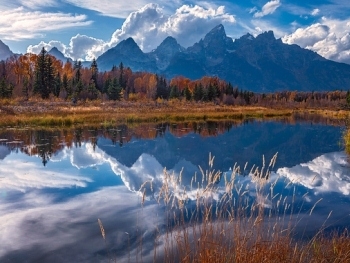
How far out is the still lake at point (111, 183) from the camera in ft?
23.0

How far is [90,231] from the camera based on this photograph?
7578 millimetres

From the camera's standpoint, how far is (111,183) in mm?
12328

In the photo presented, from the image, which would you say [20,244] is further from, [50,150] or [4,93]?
[4,93]

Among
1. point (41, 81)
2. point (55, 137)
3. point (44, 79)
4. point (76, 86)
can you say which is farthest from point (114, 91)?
point (55, 137)

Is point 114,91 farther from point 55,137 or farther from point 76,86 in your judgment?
point 55,137

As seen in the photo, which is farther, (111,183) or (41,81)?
(41,81)

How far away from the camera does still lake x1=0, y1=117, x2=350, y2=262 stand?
7.01m

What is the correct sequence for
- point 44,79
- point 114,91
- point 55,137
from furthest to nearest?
point 114,91 < point 44,79 < point 55,137

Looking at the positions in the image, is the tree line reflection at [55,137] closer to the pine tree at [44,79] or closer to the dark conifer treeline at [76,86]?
the dark conifer treeline at [76,86]

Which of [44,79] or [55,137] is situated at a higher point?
[44,79]

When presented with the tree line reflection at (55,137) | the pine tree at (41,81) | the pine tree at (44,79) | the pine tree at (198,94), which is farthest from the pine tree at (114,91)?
the tree line reflection at (55,137)

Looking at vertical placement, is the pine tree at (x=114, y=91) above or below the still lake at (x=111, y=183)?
above

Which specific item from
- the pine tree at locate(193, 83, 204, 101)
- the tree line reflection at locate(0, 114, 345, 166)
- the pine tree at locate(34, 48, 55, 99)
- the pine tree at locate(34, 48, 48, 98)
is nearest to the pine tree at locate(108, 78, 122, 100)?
the pine tree at locate(34, 48, 55, 99)

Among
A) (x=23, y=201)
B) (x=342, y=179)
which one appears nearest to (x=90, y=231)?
(x=23, y=201)
